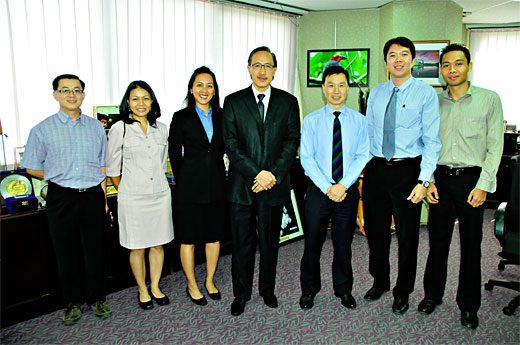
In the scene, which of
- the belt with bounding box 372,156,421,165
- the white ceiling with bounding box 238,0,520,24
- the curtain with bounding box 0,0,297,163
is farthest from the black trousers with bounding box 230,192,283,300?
the white ceiling with bounding box 238,0,520,24

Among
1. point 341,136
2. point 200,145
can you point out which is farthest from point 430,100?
point 200,145

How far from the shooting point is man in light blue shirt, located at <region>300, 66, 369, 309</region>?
285 cm

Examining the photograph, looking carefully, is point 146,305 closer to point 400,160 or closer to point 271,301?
point 271,301

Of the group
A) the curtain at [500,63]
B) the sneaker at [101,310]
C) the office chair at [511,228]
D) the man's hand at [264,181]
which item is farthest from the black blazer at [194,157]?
the curtain at [500,63]

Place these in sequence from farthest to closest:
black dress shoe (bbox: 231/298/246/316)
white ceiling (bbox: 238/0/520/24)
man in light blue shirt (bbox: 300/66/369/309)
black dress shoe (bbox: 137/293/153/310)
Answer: white ceiling (bbox: 238/0/520/24)
black dress shoe (bbox: 137/293/153/310)
black dress shoe (bbox: 231/298/246/316)
man in light blue shirt (bbox: 300/66/369/309)

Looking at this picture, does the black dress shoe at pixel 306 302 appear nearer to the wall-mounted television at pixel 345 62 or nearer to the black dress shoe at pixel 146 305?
the black dress shoe at pixel 146 305

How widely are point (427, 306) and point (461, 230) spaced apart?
0.62 m

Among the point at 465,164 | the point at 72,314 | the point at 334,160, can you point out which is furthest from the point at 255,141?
the point at 72,314

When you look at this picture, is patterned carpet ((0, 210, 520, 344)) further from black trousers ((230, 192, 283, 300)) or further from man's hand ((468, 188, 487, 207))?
man's hand ((468, 188, 487, 207))

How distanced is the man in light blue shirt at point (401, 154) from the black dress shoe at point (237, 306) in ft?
3.41

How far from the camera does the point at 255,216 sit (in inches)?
117

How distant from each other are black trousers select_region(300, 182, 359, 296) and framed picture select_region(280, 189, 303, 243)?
144cm

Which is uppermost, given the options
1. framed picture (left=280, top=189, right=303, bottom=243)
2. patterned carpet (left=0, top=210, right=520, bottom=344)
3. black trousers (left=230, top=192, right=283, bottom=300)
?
black trousers (left=230, top=192, right=283, bottom=300)

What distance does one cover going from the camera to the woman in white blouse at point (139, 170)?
287 centimetres
